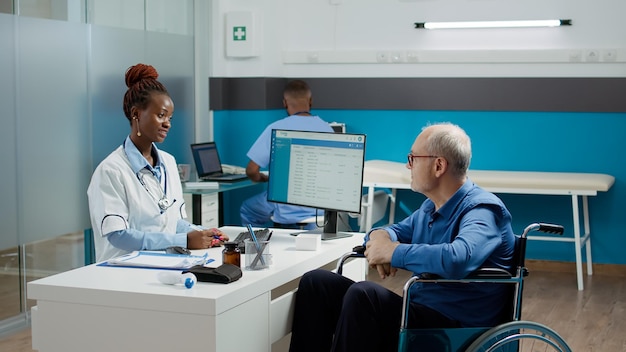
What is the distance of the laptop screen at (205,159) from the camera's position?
18.8 feet

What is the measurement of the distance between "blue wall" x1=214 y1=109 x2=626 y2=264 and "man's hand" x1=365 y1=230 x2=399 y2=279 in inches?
136

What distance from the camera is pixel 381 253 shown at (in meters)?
2.82

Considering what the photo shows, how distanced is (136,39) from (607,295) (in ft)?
10.8

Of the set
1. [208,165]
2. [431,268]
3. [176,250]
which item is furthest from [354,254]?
[208,165]

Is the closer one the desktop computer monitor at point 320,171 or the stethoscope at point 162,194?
the stethoscope at point 162,194

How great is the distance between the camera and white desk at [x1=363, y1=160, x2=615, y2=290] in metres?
5.43

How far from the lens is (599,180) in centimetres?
549

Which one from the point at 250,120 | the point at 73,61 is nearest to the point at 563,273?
the point at 250,120

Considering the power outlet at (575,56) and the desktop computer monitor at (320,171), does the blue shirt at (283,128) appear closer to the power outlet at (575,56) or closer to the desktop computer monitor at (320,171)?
the desktop computer monitor at (320,171)

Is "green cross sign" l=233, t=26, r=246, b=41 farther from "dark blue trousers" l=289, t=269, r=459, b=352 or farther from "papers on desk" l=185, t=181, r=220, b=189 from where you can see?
"dark blue trousers" l=289, t=269, r=459, b=352

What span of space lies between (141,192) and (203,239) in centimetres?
30

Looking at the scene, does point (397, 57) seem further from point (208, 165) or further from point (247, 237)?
point (247, 237)

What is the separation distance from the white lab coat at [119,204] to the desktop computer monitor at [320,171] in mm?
518

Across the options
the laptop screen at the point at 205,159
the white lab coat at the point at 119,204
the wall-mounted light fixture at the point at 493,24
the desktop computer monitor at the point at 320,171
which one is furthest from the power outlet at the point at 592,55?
the white lab coat at the point at 119,204
